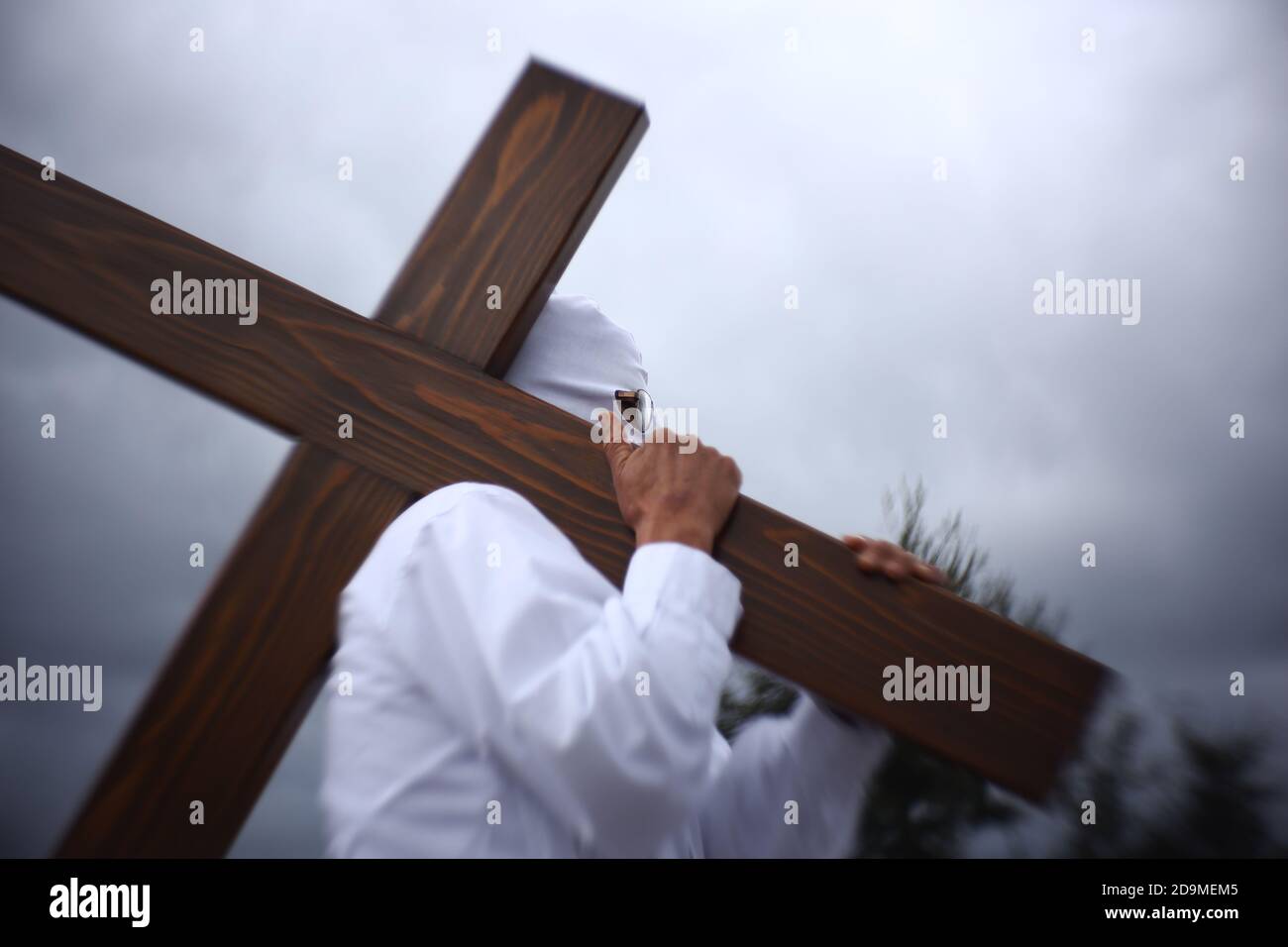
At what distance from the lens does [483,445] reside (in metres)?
1.07

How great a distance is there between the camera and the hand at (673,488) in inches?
39.6

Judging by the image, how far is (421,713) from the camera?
97 cm

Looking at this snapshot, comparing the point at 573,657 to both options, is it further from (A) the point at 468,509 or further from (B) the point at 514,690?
(A) the point at 468,509

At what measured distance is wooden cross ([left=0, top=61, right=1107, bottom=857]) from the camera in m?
0.95

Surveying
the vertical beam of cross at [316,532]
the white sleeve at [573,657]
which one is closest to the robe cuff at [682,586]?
the white sleeve at [573,657]

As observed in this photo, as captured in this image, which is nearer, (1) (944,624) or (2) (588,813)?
(2) (588,813)

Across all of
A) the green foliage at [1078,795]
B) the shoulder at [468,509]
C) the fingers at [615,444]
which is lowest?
the green foliage at [1078,795]

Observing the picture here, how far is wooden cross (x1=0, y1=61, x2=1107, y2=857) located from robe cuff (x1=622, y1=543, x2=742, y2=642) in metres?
0.06

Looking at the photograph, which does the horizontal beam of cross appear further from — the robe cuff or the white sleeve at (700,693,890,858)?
the white sleeve at (700,693,890,858)

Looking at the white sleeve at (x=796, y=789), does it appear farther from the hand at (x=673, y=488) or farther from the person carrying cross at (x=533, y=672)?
the hand at (x=673, y=488)
